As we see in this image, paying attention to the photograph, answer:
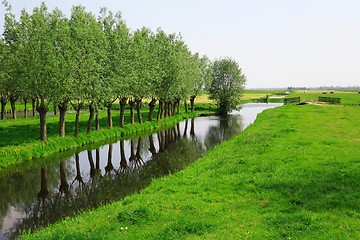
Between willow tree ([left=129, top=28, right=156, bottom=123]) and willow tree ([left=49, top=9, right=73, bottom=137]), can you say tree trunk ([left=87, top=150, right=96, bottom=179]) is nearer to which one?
willow tree ([left=49, top=9, right=73, bottom=137])

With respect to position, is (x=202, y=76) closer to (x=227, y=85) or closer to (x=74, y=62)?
(x=227, y=85)

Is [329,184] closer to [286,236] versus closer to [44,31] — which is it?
[286,236]

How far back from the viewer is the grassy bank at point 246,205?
47.0 ft

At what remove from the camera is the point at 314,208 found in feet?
53.1

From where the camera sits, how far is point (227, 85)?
106125 mm

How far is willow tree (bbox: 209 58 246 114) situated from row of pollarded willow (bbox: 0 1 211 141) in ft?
140

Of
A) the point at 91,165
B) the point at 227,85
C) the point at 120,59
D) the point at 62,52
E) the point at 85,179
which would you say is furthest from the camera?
the point at 227,85

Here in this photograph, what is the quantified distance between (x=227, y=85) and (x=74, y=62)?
70.4 meters

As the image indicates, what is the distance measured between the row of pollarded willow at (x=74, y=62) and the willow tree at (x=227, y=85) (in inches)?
1678

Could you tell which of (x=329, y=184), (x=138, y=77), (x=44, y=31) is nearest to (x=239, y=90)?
(x=138, y=77)

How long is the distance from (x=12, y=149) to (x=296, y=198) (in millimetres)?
31929

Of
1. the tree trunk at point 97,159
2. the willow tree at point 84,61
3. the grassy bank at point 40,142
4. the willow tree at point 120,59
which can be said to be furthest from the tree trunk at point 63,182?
the willow tree at point 120,59

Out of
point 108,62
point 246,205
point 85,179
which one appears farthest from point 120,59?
point 246,205

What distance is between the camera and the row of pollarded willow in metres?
40.3
